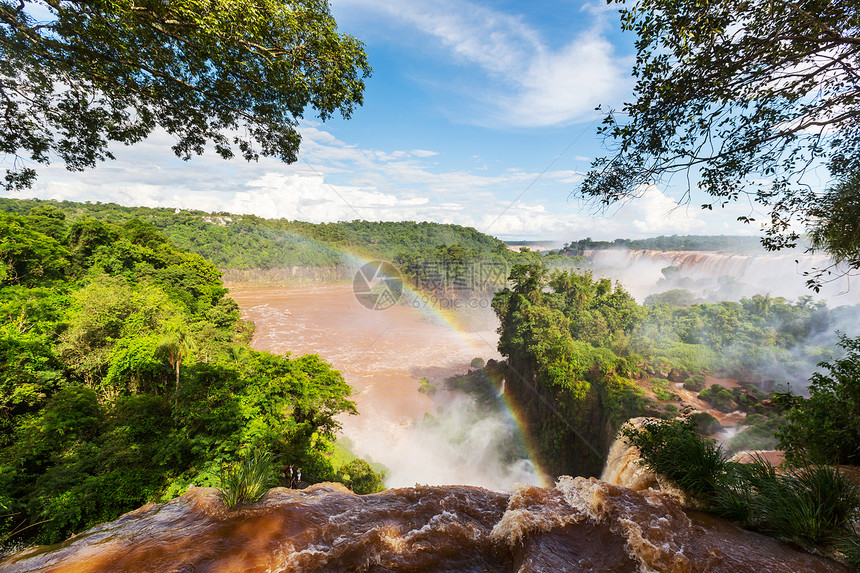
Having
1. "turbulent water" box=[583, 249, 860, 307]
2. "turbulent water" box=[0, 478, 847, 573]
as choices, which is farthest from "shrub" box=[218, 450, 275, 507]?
"turbulent water" box=[583, 249, 860, 307]

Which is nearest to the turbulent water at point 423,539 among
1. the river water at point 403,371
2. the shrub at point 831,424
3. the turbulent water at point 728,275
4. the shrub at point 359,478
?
the shrub at point 831,424

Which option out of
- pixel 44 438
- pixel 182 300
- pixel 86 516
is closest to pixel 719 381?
pixel 86 516

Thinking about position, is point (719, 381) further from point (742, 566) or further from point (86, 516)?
point (86, 516)

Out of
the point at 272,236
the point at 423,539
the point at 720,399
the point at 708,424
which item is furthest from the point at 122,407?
the point at 272,236

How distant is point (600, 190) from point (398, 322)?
40.9m

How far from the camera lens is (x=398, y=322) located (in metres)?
44.6

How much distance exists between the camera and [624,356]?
17.0 m

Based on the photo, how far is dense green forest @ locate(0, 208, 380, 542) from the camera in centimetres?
659

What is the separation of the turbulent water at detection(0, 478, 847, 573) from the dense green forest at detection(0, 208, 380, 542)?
457 cm

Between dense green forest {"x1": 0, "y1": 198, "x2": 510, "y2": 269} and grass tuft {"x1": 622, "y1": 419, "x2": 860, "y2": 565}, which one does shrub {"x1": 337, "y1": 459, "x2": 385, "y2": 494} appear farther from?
dense green forest {"x1": 0, "y1": 198, "x2": 510, "y2": 269}

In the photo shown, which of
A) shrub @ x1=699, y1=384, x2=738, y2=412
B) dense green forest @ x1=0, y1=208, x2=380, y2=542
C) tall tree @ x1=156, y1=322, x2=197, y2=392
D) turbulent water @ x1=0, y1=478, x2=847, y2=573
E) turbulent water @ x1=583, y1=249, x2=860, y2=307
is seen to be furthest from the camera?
turbulent water @ x1=583, y1=249, x2=860, y2=307

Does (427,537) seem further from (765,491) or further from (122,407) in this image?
(122,407)

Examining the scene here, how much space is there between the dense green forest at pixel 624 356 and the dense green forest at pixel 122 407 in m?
9.81

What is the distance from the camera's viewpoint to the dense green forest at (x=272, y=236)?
61.1m
